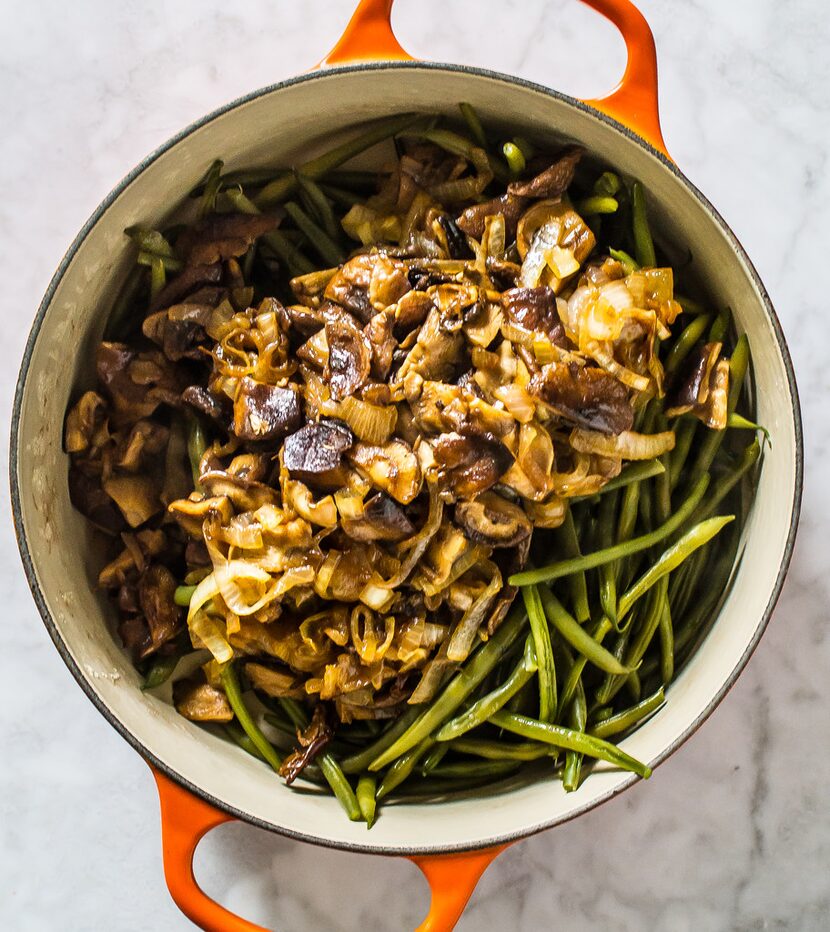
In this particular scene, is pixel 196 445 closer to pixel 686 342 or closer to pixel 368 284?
pixel 368 284

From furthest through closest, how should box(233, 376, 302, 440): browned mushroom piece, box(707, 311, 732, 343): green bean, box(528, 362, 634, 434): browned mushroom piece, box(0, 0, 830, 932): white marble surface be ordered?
box(0, 0, 830, 932): white marble surface → box(707, 311, 732, 343): green bean → box(233, 376, 302, 440): browned mushroom piece → box(528, 362, 634, 434): browned mushroom piece

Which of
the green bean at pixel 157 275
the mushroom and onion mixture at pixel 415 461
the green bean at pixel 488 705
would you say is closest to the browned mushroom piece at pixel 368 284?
the mushroom and onion mixture at pixel 415 461

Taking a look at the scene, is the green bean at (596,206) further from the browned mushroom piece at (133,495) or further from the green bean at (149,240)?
the browned mushroom piece at (133,495)

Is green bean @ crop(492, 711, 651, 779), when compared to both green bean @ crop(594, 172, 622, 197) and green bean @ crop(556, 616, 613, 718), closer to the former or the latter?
green bean @ crop(556, 616, 613, 718)

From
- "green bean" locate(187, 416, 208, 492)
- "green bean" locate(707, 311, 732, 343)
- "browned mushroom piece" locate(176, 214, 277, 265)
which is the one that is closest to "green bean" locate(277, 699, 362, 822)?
"green bean" locate(187, 416, 208, 492)

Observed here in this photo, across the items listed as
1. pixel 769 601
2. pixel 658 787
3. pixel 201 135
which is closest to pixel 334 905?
pixel 658 787

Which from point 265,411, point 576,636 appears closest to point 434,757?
point 576,636
